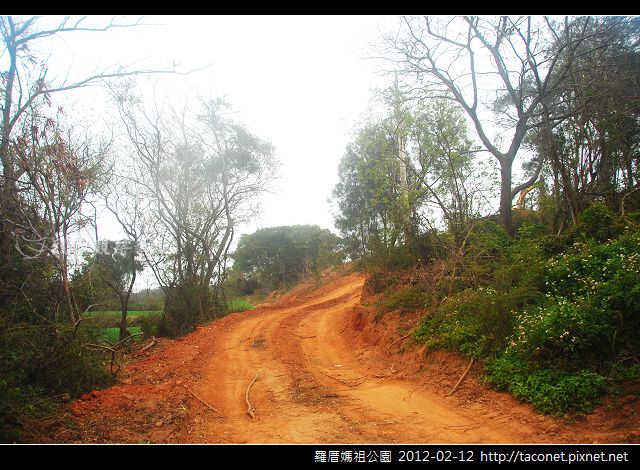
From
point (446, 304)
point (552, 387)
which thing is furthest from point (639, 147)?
point (552, 387)

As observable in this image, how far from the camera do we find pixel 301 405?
6672 mm

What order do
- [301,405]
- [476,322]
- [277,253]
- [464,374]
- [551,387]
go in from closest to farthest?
[551,387], [301,405], [464,374], [476,322], [277,253]

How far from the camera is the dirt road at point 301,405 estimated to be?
514 centimetres

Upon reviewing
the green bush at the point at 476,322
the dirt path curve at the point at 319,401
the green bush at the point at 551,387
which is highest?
the green bush at the point at 476,322

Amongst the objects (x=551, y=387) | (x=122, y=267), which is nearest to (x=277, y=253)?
(x=122, y=267)

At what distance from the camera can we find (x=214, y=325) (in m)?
15.8

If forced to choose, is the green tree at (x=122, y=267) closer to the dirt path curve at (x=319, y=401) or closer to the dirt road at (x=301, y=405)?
the dirt road at (x=301, y=405)

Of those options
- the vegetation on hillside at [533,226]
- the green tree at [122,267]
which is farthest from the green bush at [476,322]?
the green tree at [122,267]

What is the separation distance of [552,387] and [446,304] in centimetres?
359

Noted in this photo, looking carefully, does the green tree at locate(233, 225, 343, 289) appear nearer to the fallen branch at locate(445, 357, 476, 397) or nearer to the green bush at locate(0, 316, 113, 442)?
the green bush at locate(0, 316, 113, 442)

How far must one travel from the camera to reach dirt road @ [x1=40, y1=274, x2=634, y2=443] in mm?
5141

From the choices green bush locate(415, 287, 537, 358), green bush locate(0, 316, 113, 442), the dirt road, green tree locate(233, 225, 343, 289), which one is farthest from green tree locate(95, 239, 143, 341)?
green tree locate(233, 225, 343, 289)

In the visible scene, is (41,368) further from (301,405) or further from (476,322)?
(476,322)
